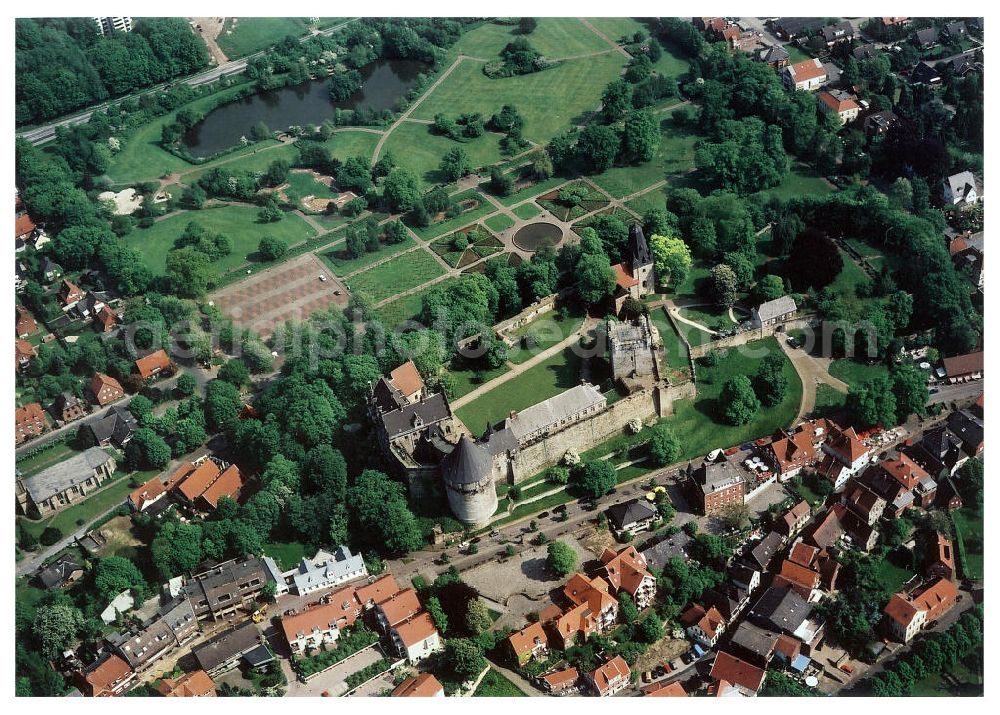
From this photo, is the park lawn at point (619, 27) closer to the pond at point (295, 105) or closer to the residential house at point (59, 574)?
the pond at point (295, 105)

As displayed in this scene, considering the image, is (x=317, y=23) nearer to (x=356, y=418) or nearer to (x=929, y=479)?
(x=356, y=418)

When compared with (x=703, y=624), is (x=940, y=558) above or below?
above

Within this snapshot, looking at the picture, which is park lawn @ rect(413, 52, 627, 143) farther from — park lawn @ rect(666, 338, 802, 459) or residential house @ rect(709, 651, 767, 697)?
residential house @ rect(709, 651, 767, 697)

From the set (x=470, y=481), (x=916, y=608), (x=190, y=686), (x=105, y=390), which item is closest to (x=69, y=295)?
(x=105, y=390)

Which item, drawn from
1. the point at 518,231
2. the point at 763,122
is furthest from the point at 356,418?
the point at 763,122

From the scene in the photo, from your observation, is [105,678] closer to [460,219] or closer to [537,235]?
[537,235]
